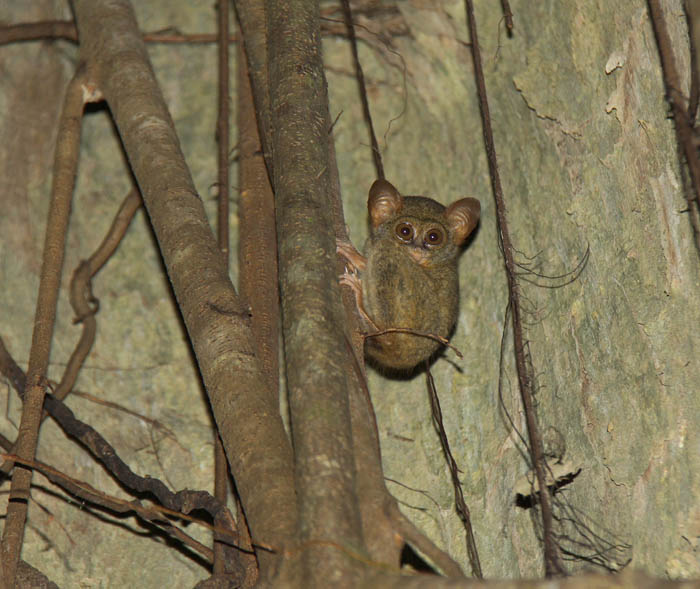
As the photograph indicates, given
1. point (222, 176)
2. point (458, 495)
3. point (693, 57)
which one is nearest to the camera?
point (693, 57)

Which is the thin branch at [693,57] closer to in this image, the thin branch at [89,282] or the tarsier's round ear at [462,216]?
the tarsier's round ear at [462,216]

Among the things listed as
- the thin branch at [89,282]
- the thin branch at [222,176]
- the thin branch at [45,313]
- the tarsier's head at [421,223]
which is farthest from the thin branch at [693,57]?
the thin branch at [89,282]

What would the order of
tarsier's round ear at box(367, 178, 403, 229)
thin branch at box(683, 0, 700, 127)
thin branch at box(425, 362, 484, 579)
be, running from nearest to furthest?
thin branch at box(683, 0, 700, 127) → thin branch at box(425, 362, 484, 579) → tarsier's round ear at box(367, 178, 403, 229)

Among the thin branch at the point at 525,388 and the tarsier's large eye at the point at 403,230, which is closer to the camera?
the thin branch at the point at 525,388

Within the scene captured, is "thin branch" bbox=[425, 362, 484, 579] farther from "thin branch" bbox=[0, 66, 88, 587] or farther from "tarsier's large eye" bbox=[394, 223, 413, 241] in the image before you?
"thin branch" bbox=[0, 66, 88, 587]

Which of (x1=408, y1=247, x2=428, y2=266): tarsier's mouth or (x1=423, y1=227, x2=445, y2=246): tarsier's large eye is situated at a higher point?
(x1=423, y1=227, x2=445, y2=246): tarsier's large eye

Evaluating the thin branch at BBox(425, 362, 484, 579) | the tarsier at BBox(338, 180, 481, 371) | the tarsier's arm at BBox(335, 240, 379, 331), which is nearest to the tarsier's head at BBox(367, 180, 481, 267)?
the tarsier at BBox(338, 180, 481, 371)

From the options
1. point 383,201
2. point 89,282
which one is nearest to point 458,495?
point 383,201

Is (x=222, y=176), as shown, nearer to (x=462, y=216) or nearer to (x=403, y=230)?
(x=403, y=230)
